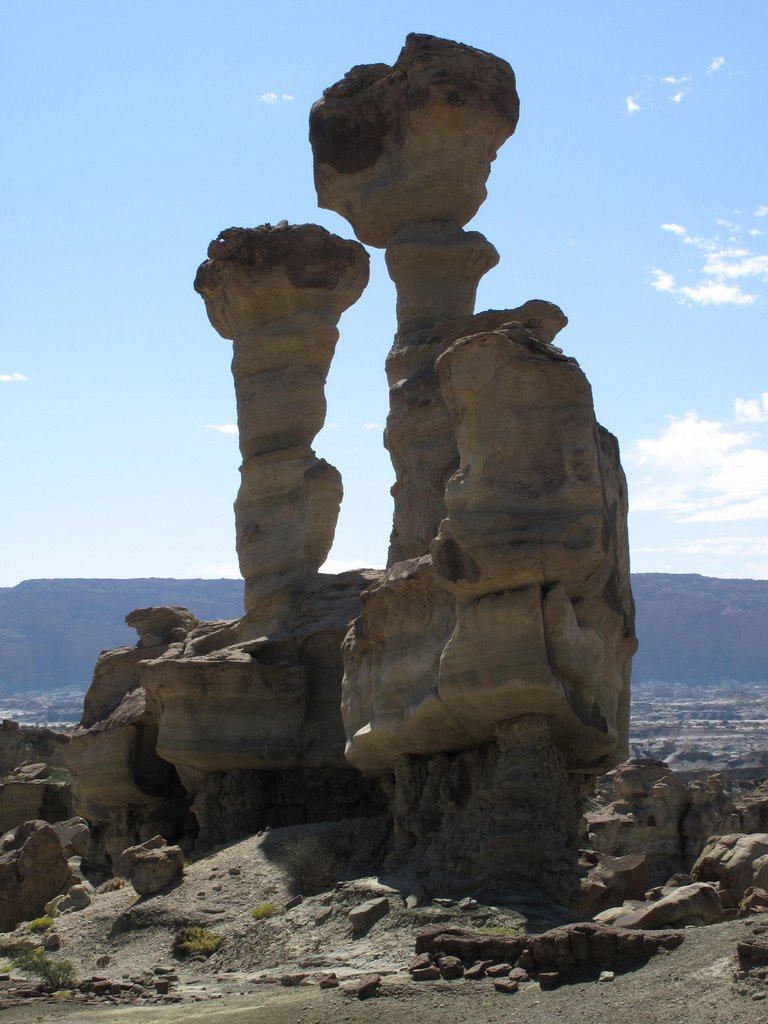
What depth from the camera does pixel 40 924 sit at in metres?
22.6

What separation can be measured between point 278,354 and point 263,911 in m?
14.0

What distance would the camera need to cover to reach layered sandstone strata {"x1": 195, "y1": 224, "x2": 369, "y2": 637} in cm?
3039

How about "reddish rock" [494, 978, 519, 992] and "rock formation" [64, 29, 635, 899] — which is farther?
"rock formation" [64, 29, 635, 899]

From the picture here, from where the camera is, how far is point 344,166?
95.9ft

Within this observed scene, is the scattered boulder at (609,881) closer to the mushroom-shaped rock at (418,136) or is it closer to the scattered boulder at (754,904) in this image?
the scattered boulder at (754,904)

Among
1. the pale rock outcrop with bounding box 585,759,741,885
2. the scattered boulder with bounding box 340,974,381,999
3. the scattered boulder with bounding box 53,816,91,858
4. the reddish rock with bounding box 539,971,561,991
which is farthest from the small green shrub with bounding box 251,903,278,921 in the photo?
the pale rock outcrop with bounding box 585,759,741,885

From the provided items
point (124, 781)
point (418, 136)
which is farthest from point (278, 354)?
point (124, 781)

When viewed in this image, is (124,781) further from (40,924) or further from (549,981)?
(549,981)

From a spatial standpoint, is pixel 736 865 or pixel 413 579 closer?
pixel 413 579

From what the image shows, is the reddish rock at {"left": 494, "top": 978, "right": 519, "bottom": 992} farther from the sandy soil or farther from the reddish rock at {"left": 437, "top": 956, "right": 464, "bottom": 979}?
the reddish rock at {"left": 437, "top": 956, "right": 464, "bottom": 979}

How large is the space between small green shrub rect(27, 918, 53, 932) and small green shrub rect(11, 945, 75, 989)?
2575 mm

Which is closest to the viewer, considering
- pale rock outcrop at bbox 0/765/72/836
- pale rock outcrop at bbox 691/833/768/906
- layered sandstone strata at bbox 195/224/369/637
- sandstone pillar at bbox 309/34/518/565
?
pale rock outcrop at bbox 691/833/768/906

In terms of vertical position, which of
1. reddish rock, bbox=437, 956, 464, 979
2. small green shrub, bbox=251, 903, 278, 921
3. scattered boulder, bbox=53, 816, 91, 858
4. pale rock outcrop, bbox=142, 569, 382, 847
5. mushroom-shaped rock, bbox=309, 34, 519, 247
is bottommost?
scattered boulder, bbox=53, 816, 91, 858

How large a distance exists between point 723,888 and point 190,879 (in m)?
8.01
